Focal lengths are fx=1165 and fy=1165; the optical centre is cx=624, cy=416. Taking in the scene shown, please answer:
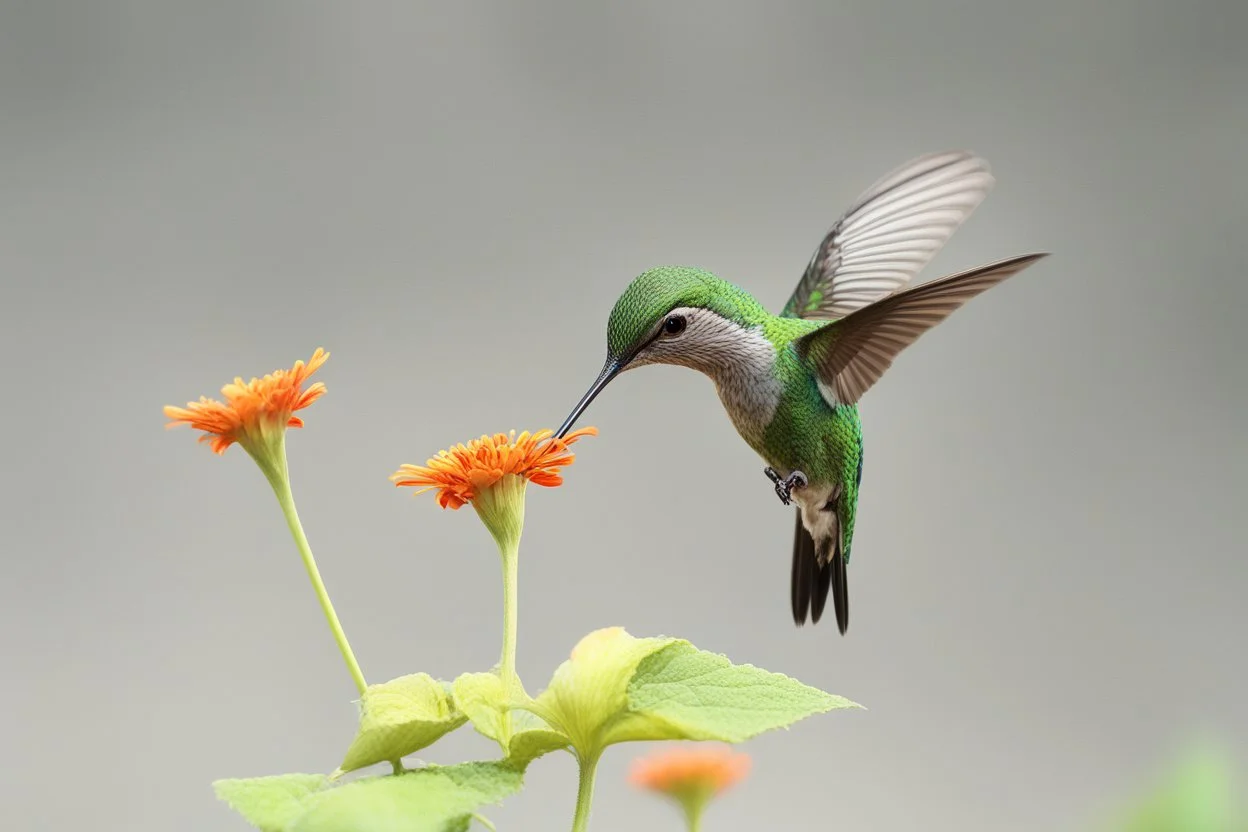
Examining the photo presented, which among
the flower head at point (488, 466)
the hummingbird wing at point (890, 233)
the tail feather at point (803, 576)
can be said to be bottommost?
the tail feather at point (803, 576)

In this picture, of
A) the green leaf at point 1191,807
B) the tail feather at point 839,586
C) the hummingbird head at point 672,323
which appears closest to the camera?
the green leaf at point 1191,807

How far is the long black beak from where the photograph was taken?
1.08ft

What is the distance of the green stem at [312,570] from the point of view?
0.96 feet

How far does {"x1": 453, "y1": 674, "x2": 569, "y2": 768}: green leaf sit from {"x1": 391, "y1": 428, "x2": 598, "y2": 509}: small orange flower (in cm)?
5

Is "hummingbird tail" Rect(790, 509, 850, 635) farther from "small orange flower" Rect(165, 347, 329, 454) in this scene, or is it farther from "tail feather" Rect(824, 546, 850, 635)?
"small orange flower" Rect(165, 347, 329, 454)

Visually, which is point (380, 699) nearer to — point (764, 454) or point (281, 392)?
point (281, 392)

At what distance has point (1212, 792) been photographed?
25cm

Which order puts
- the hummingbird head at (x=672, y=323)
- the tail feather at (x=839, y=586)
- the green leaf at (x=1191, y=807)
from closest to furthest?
the green leaf at (x=1191, y=807)
the hummingbird head at (x=672, y=323)
the tail feather at (x=839, y=586)

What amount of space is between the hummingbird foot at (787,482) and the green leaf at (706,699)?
144mm

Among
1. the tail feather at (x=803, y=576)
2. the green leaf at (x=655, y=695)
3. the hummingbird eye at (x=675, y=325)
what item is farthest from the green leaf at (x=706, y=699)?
the tail feather at (x=803, y=576)

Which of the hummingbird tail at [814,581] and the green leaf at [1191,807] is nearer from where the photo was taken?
the green leaf at [1191,807]

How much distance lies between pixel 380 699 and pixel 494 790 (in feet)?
0.13

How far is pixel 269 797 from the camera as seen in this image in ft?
0.90

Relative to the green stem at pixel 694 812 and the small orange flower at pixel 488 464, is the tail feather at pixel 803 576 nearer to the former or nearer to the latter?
the green stem at pixel 694 812
